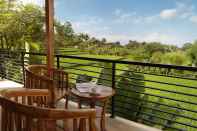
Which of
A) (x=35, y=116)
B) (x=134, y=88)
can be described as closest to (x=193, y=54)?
(x=134, y=88)

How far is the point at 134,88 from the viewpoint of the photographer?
411 centimetres

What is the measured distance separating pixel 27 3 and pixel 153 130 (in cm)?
839

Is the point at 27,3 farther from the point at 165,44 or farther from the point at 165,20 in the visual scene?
the point at 165,20

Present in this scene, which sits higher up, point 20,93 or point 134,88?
point 20,93

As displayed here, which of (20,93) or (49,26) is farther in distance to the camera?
(49,26)

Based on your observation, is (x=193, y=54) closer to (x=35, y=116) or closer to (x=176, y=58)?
(x=176, y=58)

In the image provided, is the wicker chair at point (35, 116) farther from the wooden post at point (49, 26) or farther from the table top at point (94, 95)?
the wooden post at point (49, 26)

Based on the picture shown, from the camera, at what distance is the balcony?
2861 millimetres

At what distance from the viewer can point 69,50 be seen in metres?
12.2

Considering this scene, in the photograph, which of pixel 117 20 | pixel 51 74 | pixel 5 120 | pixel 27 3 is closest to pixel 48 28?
pixel 51 74

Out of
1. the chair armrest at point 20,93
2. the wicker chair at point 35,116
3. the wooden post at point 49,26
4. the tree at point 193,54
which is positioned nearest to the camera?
the wicker chair at point 35,116

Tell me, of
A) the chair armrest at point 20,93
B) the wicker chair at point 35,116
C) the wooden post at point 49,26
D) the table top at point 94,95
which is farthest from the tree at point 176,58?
the wicker chair at point 35,116

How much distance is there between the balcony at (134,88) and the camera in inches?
113

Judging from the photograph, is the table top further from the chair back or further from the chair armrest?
the chair armrest
